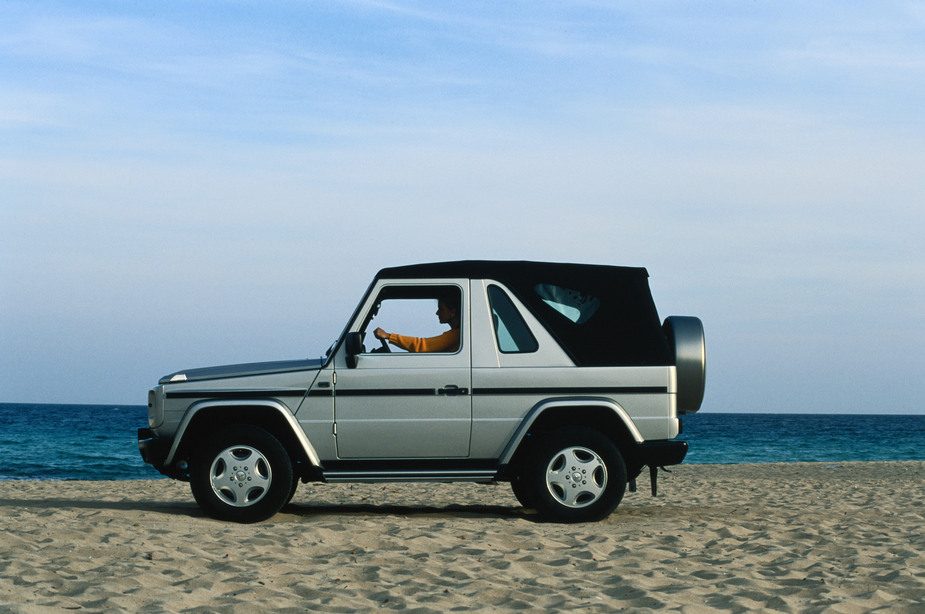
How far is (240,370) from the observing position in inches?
315

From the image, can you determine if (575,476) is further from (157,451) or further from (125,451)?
(125,451)

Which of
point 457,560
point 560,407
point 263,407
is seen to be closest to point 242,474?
point 263,407

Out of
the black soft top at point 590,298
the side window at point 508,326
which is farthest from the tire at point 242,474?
the side window at point 508,326

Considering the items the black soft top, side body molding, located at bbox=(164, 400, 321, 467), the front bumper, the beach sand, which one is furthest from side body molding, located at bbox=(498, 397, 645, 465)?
the front bumper

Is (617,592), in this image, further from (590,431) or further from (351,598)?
(590,431)

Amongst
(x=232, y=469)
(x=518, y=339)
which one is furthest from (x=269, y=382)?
(x=518, y=339)

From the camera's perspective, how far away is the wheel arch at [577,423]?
25.3ft

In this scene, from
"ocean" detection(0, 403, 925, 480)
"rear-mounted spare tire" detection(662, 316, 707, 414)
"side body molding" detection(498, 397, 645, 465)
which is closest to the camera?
"side body molding" detection(498, 397, 645, 465)

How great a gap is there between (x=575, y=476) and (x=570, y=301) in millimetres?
1434

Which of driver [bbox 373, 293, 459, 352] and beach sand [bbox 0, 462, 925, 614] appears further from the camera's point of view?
driver [bbox 373, 293, 459, 352]

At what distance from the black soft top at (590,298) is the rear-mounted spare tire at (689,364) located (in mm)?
126

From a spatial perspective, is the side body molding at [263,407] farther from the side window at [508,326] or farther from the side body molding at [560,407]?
the side window at [508,326]

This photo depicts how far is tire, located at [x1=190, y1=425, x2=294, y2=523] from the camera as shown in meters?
7.73

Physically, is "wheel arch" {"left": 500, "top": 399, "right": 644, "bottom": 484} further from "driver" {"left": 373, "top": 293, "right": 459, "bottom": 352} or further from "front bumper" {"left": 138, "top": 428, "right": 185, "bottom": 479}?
"front bumper" {"left": 138, "top": 428, "right": 185, "bottom": 479}
